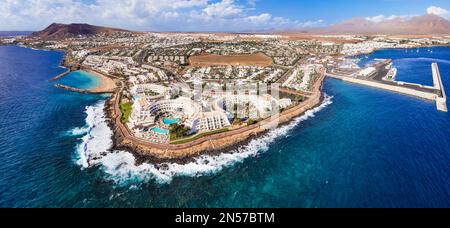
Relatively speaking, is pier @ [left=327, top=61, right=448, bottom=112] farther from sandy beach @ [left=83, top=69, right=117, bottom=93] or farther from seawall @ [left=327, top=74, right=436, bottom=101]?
sandy beach @ [left=83, top=69, right=117, bottom=93]

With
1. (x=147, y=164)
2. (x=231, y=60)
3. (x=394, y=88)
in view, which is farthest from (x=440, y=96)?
(x=231, y=60)

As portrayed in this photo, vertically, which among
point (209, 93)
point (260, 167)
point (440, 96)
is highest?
point (209, 93)

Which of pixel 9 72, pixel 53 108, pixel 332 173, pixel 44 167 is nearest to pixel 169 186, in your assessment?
pixel 44 167

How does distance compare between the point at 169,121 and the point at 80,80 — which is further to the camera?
the point at 80,80

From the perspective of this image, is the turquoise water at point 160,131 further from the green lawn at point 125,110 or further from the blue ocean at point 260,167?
the green lawn at point 125,110

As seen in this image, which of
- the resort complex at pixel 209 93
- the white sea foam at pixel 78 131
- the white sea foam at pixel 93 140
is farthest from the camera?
the white sea foam at pixel 78 131

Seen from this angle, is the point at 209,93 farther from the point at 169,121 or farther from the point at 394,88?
the point at 394,88

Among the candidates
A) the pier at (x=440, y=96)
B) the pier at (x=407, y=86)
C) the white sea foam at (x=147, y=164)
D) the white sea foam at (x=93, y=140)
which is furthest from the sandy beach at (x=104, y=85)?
the pier at (x=440, y=96)
